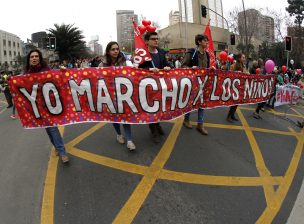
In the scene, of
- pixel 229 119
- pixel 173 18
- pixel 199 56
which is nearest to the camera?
pixel 199 56

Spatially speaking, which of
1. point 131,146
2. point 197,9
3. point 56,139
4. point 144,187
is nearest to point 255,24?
point 197,9

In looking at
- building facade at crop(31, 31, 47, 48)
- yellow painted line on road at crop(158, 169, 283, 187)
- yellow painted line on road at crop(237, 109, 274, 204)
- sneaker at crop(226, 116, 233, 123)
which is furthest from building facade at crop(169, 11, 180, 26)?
yellow painted line on road at crop(158, 169, 283, 187)

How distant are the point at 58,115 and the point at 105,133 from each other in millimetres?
1623

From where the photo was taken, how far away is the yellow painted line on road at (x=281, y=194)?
143 inches

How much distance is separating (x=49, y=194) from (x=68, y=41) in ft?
160

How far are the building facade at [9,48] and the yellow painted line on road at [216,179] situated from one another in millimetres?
87845

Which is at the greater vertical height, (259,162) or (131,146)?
(131,146)

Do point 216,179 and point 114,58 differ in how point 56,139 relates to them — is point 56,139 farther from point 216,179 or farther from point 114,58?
point 216,179

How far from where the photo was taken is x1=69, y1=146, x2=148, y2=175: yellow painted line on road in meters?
4.64

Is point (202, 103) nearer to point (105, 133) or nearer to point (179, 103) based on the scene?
point (179, 103)

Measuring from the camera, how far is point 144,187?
4.17 metres

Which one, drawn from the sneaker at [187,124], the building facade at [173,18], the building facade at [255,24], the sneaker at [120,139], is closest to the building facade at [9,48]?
the building facade at [173,18]

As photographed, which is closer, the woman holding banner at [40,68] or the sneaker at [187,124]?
the woman holding banner at [40,68]

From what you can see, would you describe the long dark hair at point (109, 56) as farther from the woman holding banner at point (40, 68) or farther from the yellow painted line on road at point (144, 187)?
the yellow painted line on road at point (144, 187)
